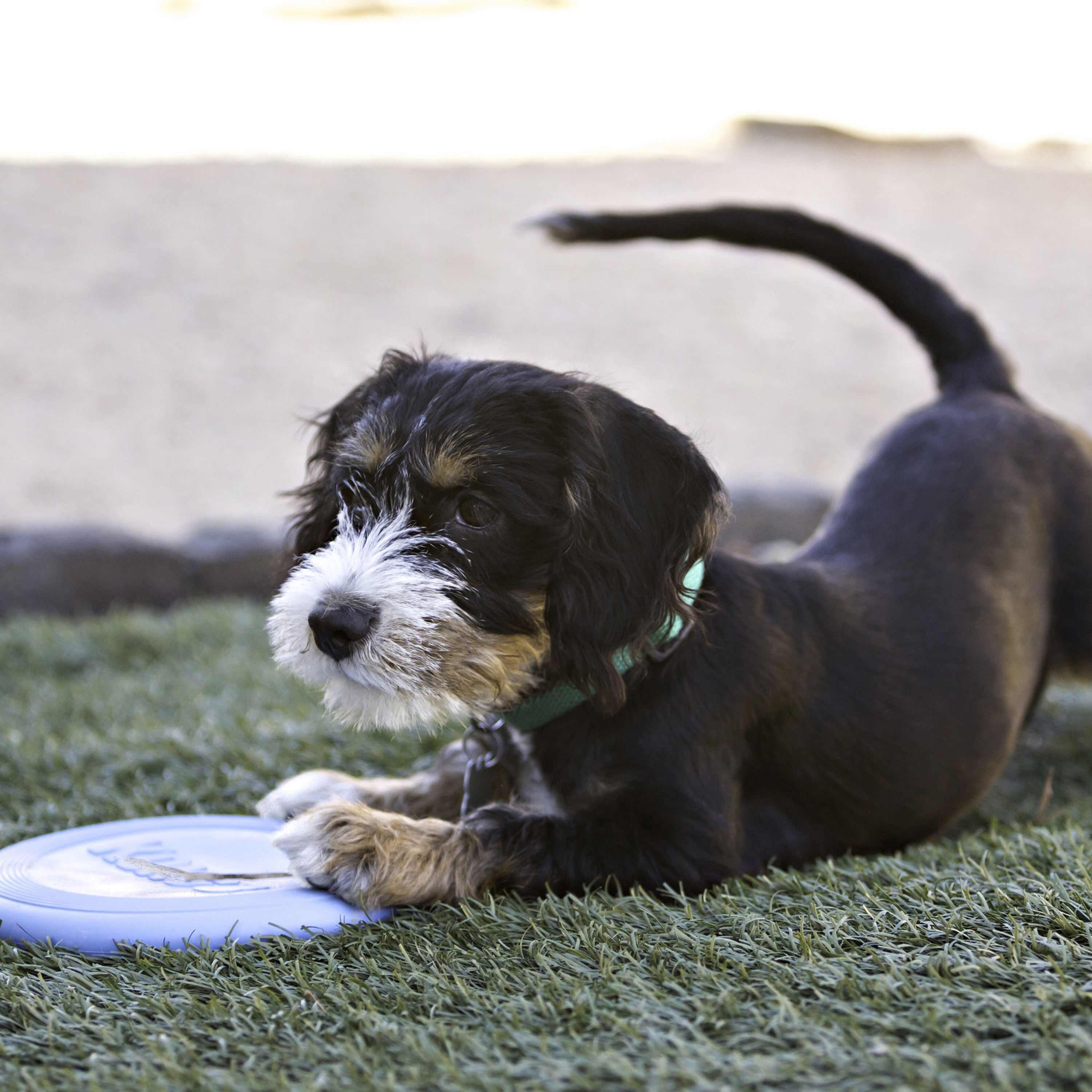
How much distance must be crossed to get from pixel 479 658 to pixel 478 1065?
0.90 meters

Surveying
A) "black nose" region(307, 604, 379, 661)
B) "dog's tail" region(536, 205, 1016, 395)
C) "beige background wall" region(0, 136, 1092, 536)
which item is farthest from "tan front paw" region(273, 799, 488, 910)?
"beige background wall" region(0, 136, 1092, 536)

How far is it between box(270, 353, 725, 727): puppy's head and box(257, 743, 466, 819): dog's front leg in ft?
1.74

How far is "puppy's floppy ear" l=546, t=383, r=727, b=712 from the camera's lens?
2662 mm

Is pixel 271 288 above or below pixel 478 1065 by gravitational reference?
above

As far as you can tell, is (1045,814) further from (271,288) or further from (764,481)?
(271,288)

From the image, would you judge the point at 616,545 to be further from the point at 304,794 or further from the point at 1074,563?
the point at 1074,563

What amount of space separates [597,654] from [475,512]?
1.34ft

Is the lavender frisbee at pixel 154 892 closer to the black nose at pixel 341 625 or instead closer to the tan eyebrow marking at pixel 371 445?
the black nose at pixel 341 625

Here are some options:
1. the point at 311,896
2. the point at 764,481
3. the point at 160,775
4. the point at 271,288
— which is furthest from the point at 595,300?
the point at 311,896

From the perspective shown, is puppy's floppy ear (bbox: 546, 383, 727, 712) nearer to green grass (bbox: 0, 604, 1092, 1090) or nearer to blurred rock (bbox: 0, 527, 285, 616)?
green grass (bbox: 0, 604, 1092, 1090)

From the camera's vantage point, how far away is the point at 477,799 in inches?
122

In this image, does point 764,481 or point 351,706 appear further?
point 764,481

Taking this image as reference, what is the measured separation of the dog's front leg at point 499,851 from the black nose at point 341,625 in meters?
0.36

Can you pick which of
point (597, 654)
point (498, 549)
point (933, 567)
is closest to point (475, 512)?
point (498, 549)
